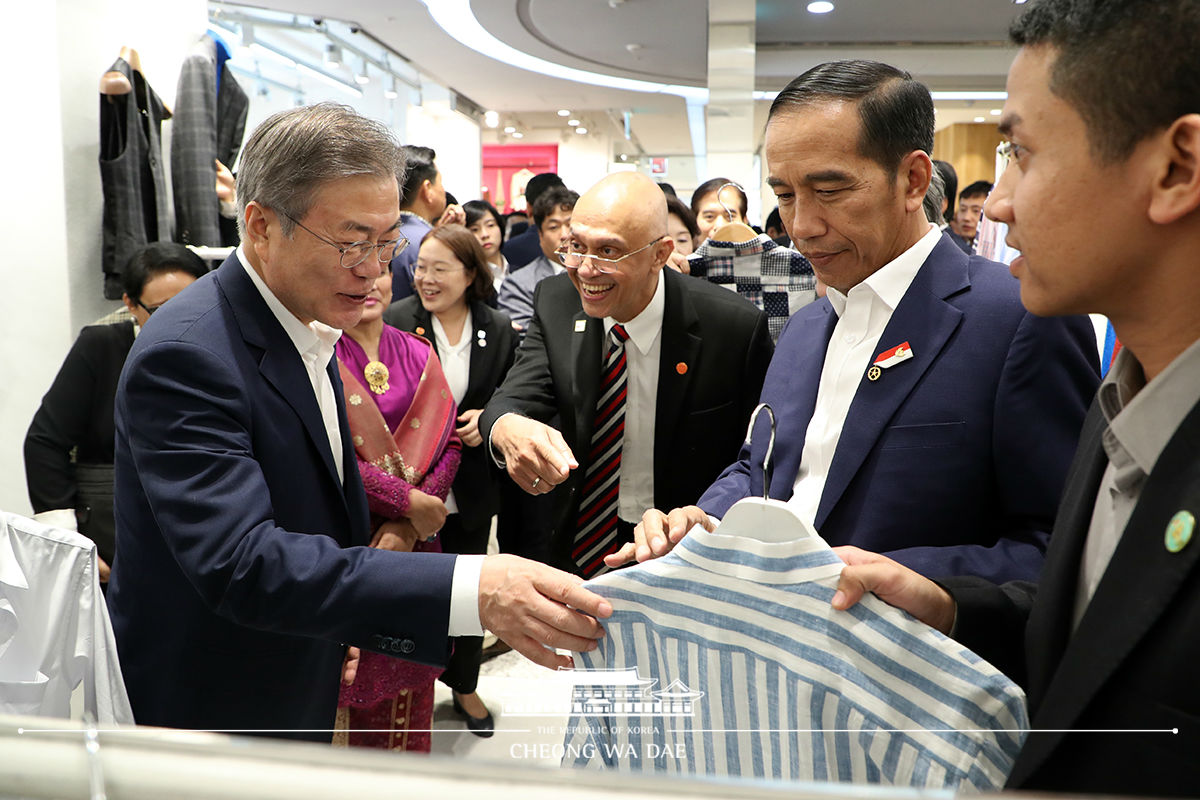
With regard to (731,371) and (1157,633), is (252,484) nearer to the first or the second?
(1157,633)

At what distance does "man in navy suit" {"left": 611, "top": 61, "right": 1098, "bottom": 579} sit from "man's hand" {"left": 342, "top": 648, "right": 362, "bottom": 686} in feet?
3.28

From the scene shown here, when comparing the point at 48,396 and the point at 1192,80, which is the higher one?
the point at 1192,80

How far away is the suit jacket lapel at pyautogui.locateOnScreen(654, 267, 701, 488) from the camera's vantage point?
233 centimetres

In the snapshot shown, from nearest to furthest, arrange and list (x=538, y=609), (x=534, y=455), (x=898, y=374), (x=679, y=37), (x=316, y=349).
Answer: (x=538, y=609) < (x=898, y=374) < (x=316, y=349) < (x=534, y=455) < (x=679, y=37)

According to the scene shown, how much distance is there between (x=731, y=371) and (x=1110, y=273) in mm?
1525

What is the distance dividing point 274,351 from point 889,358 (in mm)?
1028

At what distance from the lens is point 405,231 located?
155 inches

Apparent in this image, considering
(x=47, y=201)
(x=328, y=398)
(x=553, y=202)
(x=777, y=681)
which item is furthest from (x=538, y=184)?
(x=777, y=681)

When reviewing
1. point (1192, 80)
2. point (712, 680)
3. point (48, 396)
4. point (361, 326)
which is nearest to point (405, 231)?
point (361, 326)

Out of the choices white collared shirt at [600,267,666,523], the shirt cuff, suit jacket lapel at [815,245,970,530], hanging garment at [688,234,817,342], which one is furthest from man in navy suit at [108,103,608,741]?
hanging garment at [688,234,817,342]

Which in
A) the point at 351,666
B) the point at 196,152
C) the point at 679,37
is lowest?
the point at 351,666

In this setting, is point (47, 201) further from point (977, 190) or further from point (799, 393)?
point (977, 190)

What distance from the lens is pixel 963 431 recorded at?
132cm

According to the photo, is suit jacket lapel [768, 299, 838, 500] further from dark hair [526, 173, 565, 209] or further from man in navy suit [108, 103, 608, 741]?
dark hair [526, 173, 565, 209]
